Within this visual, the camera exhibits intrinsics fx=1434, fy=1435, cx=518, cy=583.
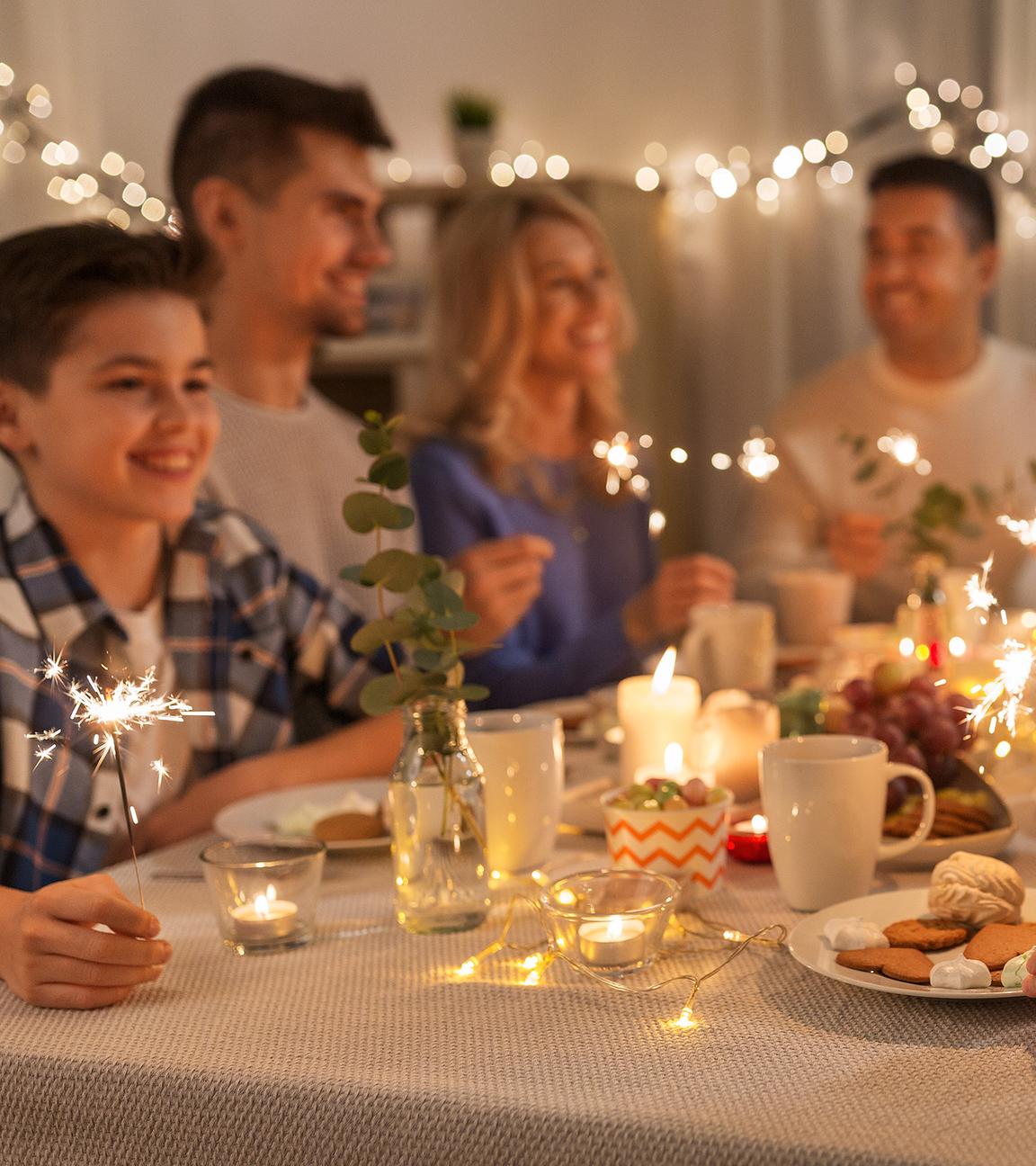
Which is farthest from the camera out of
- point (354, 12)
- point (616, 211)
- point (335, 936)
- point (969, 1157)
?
point (354, 12)

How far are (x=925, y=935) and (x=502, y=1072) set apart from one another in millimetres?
275

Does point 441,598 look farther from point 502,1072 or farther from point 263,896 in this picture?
point 502,1072

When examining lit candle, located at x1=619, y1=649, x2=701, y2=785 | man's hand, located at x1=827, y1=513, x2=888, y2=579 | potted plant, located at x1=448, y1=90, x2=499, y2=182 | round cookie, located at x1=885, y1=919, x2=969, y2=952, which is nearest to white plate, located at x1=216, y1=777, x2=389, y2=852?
lit candle, located at x1=619, y1=649, x2=701, y2=785

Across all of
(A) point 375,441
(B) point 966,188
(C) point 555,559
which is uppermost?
(B) point 966,188

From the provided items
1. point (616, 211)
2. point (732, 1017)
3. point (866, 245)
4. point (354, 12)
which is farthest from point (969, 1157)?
point (354, 12)

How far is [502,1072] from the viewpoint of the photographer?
2.29 feet

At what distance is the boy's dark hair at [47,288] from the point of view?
1.42m

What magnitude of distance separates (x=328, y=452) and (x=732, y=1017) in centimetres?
162

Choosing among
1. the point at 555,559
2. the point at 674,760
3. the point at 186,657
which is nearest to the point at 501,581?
the point at 186,657

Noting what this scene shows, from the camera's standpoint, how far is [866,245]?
9.82 ft

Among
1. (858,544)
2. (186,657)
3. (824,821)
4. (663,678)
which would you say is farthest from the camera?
(858,544)

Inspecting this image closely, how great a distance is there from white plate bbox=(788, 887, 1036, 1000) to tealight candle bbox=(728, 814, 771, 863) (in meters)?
0.14

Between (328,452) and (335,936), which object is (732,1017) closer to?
(335,936)

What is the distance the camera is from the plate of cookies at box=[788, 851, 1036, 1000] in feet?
2.47
